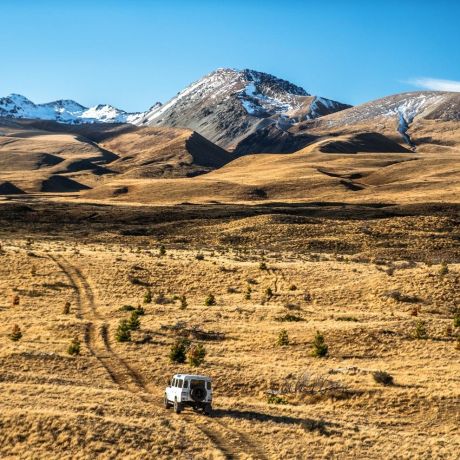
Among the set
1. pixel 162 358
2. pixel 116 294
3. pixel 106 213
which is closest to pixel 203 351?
pixel 162 358

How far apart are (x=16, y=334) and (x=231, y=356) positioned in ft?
40.6

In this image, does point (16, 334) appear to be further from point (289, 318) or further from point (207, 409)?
point (289, 318)

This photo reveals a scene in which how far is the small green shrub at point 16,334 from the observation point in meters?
39.2

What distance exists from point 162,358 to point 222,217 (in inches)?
3180

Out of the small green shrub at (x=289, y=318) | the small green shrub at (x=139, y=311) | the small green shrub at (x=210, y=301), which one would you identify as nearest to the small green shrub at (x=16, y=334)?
the small green shrub at (x=139, y=311)

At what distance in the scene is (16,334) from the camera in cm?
3956

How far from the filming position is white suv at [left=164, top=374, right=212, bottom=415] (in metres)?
27.8

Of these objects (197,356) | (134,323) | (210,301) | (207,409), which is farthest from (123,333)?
(207,409)

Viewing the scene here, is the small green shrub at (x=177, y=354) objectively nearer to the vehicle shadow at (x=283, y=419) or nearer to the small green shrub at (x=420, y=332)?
the vehicle shadow at (x=283, y=419)

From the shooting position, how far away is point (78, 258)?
6512cm

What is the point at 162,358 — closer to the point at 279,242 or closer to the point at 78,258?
the point at 78,258

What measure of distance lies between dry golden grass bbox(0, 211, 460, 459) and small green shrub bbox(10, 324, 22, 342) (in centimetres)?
30

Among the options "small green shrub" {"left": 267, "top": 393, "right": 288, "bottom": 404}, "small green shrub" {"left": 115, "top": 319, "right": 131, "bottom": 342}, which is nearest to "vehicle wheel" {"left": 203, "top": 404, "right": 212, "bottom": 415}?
"small green shrub" {"left": 267, "top": 393, "right": 288, "bottom": 404}

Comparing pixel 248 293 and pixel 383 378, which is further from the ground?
pixel 248 293
